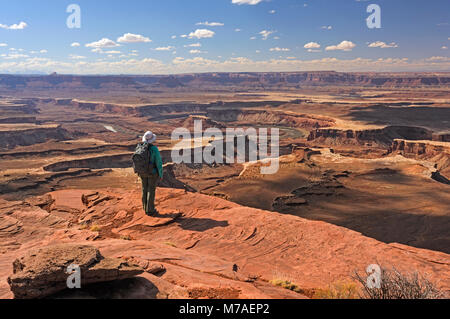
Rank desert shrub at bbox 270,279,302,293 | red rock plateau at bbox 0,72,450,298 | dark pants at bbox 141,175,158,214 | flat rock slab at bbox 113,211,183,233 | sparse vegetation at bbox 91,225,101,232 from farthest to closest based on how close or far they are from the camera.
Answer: dark pants at bbox 141,175,158,214 < flat rock slab at bbox 113,211,183,233 < sparse vegetation at bbox 91,225,101,232 < desert shrub at bbox 270,279,302,293 < red rock plateau at bbox 0,72,450,298

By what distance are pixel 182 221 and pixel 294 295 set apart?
5249 mm

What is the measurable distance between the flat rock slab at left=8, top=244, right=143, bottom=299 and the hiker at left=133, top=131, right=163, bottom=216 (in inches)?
200

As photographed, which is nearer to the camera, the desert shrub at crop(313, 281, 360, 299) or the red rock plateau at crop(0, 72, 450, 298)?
the desert shrub at crop(313, 281, 360, 299)

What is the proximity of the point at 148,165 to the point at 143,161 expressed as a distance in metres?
0.19

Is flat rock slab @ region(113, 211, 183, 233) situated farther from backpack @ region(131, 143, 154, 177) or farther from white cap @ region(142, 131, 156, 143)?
white cap @ region(142, 131, 156, 143)

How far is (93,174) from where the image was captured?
43969 millimetres

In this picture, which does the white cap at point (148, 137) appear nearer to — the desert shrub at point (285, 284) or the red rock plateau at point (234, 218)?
the red rock plateau at point (234, 218)

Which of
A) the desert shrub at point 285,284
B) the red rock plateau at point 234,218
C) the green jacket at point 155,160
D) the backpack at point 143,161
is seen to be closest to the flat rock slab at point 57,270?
the red rock plateau at point 234,218

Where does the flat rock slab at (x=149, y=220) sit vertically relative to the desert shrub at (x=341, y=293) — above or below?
below

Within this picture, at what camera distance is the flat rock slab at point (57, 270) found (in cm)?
426

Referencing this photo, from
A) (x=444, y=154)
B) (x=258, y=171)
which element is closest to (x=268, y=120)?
(x=444, y=154)

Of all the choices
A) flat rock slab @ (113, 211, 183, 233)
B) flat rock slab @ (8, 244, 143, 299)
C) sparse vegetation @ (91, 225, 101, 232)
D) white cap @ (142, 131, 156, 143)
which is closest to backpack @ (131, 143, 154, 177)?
white cap @ (142, 131, 156, 143)

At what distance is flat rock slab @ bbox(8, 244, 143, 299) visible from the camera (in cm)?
426
